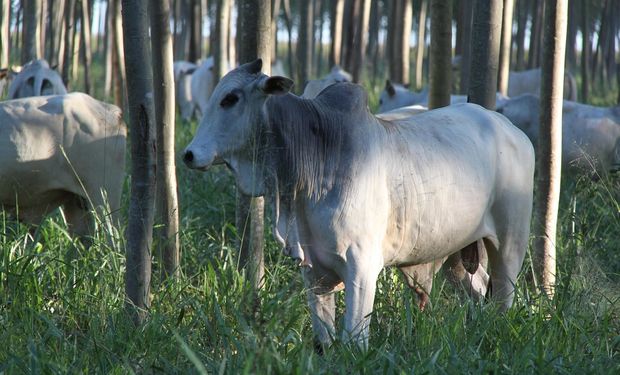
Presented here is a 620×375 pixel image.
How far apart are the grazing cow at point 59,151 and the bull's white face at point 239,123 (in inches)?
85.5

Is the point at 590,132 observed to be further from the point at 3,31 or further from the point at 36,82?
the point at 3,31

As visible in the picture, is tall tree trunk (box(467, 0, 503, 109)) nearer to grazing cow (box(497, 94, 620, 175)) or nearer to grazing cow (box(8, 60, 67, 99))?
grazing cow (box(497, 94, 620, 175))

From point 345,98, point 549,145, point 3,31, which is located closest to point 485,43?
point 549,145

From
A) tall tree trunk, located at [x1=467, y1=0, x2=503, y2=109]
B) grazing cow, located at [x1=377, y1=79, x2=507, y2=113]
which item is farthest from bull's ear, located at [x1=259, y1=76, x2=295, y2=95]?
grazing cow, located at [x1=377, y1=79, x2=507, y2=113]

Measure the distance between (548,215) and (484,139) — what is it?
83 centimetres

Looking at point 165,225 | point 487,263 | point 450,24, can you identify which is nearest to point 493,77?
point 450,24

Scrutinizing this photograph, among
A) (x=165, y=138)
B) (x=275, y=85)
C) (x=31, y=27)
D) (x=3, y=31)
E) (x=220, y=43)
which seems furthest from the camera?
(x=3, y=31)

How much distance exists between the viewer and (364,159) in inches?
161

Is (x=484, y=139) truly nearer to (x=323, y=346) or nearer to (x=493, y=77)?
(x=493, y=77)

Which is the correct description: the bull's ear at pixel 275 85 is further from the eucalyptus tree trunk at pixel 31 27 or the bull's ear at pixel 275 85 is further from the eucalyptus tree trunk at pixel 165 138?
the eucalyptus tree trunk at pixel 31 27

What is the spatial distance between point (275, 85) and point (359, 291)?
3.16ft

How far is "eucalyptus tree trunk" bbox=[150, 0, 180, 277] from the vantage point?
5027 mm

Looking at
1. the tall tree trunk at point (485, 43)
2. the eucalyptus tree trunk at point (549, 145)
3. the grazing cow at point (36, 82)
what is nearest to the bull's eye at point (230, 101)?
the tall tree trunk at point (485, 43)

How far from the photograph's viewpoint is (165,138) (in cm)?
504
